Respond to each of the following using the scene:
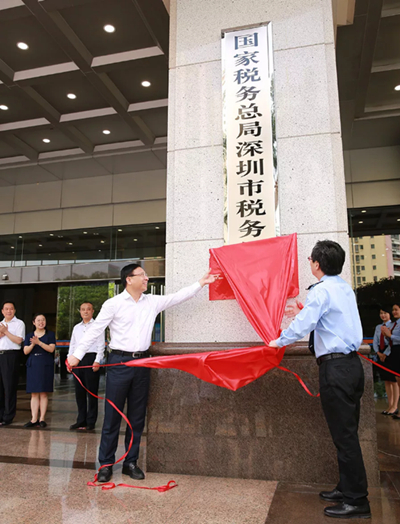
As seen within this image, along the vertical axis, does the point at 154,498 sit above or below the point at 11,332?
below

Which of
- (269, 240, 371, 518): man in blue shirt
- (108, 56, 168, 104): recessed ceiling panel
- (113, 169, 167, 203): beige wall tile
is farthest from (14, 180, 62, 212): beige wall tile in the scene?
(269, 240, 371, 518): man in blue shirt

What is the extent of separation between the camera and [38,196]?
37.9 ft

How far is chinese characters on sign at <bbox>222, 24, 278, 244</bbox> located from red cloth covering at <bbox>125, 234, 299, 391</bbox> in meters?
0.26

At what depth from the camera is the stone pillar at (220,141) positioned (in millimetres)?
4051

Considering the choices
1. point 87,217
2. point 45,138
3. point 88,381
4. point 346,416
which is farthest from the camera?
point 87,217

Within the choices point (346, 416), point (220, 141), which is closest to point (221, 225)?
point (220, 141)

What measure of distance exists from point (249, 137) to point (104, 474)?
131 inches

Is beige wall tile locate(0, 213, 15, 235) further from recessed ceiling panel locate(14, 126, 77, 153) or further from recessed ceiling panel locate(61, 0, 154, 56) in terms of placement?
recessed ceiling panel locate(61, 0, 154, 56)

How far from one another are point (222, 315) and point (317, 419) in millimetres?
1220

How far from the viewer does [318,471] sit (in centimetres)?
343

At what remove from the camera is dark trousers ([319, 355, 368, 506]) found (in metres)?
2.83

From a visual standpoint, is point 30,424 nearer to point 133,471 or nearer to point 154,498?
point 133,471

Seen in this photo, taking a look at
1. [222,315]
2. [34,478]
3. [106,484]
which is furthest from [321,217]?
[34,478]

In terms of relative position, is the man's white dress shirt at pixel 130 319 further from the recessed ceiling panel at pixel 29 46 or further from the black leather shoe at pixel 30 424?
the recessed ceiling panel at pixel 29 46
